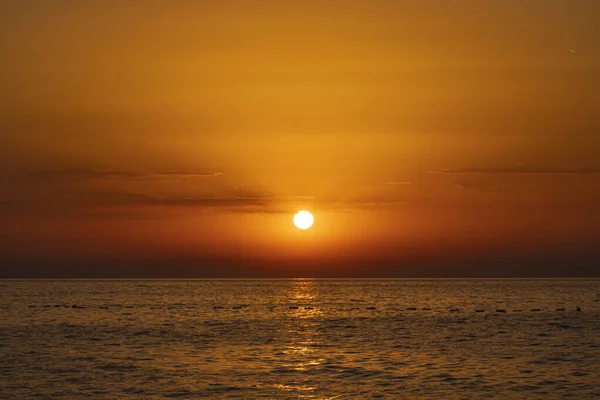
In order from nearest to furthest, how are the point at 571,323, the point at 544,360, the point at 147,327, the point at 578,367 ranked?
the point at 578,367, the point at 544,360, the point at 147,327, the point at 571,323

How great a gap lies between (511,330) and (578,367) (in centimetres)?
3276

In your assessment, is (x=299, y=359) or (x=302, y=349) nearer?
(x=299, y=359)

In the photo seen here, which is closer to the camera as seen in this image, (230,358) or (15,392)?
(15,392)

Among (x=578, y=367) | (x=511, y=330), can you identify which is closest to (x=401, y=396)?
(x=578, y=367)

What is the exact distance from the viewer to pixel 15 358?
188 feet

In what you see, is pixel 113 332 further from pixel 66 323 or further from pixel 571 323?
pixel 571 323

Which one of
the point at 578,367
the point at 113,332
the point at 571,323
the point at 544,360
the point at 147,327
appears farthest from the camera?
the point at 571,323

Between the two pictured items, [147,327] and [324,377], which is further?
[147,327]

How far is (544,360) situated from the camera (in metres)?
56.8

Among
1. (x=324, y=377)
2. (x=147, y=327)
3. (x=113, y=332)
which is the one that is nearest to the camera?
(x=324, y=377)

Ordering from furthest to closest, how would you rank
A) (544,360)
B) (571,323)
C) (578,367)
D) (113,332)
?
(571,323) < (113,332) < (544,360) < (578,367)

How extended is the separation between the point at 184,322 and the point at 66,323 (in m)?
14.7

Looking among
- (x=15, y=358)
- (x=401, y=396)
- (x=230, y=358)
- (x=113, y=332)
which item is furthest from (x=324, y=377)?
(x=113, y=332)

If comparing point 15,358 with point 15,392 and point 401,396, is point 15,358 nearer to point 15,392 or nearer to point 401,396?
point 15,392
